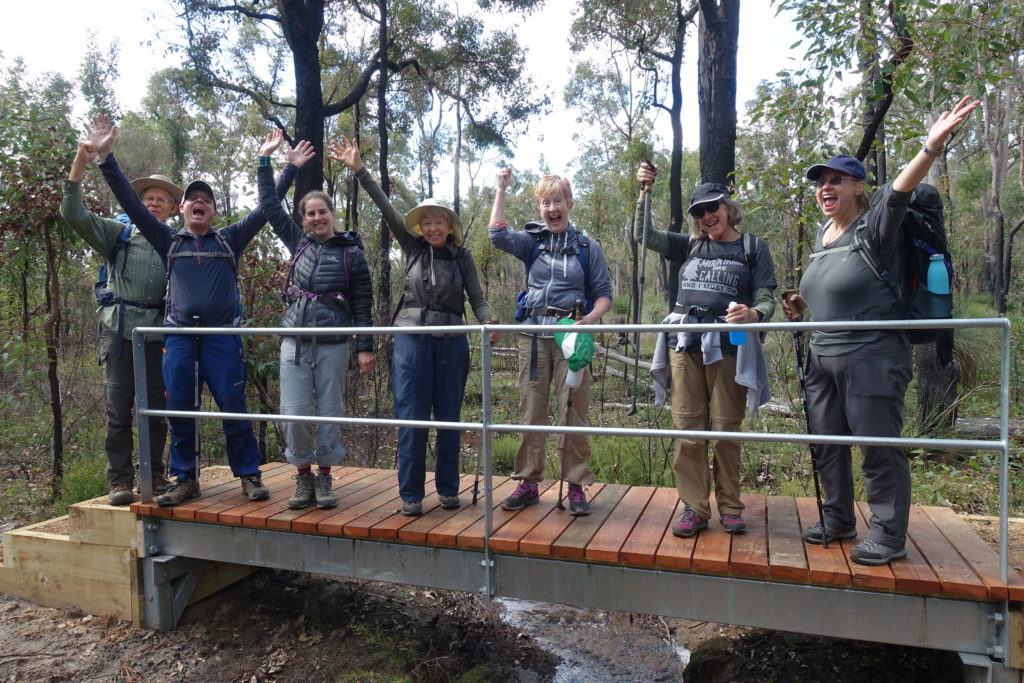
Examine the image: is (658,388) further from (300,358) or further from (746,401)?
(300,358)

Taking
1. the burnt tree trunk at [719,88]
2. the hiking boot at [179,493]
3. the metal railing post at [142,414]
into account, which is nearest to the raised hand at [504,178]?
the metal railing post at [142,414]

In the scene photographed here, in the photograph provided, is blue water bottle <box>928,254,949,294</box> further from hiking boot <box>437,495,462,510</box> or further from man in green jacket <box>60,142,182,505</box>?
man in green jacket <box>60,142,182,505</box>

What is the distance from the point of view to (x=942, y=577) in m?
2.62

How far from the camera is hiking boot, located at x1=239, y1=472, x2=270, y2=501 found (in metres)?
4.04

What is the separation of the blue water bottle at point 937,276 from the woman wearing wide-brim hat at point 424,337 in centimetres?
217

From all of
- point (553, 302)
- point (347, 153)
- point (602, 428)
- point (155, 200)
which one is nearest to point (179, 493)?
point (155, 200)

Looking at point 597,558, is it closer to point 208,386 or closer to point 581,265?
point 581,265

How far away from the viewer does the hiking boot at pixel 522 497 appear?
369 cm

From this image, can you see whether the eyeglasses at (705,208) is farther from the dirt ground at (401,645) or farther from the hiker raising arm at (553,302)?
the dirt ground at (401,645)

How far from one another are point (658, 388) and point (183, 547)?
2.87 meters

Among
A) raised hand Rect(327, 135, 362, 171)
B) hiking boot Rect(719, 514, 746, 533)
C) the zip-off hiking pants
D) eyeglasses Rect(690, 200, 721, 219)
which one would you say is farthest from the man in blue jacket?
the zip-off hiking pants

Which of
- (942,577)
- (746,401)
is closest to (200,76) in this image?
(746,401)

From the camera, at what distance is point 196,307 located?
384 centimetres

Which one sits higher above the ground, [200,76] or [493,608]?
[200,76]
